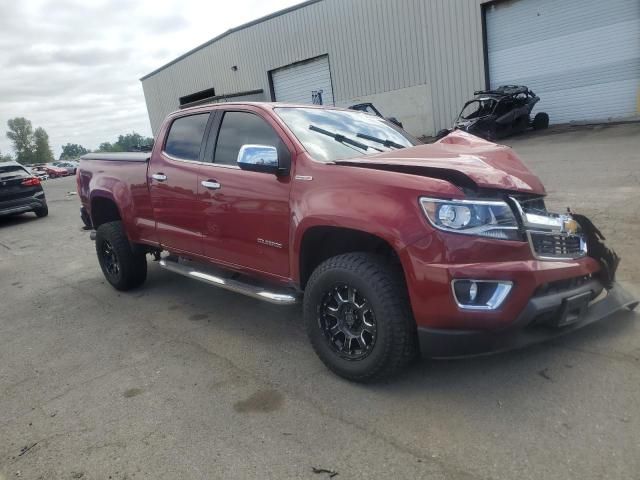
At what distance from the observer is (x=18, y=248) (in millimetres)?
9461

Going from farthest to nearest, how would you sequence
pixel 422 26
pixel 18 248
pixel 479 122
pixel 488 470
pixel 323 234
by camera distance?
pixel 422 26
pixel 479 122
pixel 18 248
pixel 323 234
pixel 488 470

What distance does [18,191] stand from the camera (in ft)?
41.4

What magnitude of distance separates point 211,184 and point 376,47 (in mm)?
19564

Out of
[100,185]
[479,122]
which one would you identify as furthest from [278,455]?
[479,122]

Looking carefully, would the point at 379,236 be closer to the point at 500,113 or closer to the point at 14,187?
the point at 14,187

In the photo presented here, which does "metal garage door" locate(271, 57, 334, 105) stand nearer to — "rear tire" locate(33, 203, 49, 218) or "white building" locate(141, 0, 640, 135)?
"white building" locate(141, 0, 640, 135)

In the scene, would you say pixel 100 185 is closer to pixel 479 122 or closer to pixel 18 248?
pixel 18 248

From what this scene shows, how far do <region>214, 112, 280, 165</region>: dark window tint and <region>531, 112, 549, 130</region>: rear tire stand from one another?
1566 centimetres

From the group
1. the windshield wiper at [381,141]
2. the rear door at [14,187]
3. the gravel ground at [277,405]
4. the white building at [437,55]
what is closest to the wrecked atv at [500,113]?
the white building at [437,55]

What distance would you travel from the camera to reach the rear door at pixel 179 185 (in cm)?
441

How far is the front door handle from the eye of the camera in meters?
4.07

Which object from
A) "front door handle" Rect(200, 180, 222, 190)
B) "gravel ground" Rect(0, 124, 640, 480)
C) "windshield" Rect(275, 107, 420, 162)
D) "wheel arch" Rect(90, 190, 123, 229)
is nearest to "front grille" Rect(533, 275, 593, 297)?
"gravel ground" Rect(0, 124, 640, 480)

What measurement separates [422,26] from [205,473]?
20234 mm

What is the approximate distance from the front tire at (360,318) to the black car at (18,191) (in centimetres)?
1174
